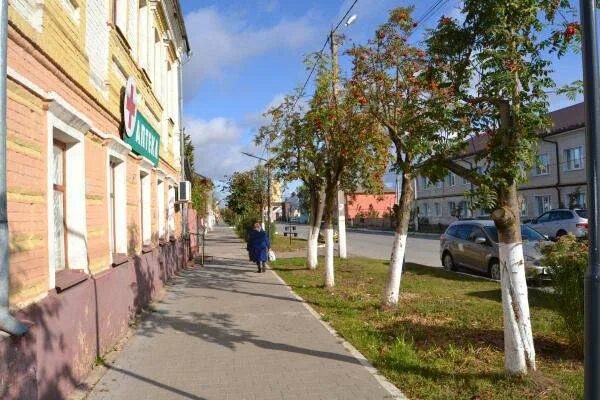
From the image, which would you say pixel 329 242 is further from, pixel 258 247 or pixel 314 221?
pixel 258 247

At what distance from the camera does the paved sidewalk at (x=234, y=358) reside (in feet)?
18.5

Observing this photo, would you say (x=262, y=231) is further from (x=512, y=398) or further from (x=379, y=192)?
(x=512, y=398)

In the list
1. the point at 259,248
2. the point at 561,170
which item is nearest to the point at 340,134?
the point at 259,248

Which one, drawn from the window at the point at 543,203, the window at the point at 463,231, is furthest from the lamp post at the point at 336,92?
the window at the point at 543,203

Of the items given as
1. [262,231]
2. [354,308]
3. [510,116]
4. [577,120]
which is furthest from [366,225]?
[510,116]

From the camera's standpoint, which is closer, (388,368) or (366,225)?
(388,368)

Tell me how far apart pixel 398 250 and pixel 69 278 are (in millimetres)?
5883

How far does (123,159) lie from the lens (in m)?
9.38

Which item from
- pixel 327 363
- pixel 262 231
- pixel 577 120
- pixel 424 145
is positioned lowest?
pixel 327 363

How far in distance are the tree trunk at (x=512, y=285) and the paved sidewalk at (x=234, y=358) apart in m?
1.46

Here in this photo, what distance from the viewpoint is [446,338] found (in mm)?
7605

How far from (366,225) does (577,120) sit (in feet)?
115

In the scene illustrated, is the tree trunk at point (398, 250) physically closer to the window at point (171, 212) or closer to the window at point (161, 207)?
the window at point (161, 207)

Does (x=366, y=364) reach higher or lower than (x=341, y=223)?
lower
